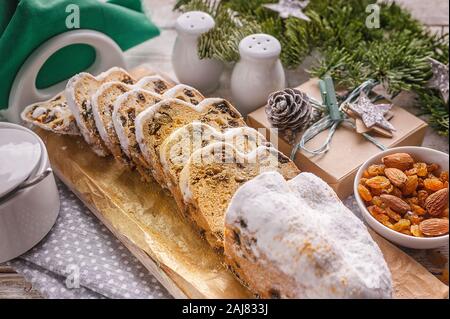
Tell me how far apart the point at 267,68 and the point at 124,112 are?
48 cm

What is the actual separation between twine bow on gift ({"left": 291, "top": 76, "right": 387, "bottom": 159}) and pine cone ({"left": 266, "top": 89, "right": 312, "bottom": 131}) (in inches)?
1.8

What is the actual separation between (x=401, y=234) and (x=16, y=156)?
3.30 feet

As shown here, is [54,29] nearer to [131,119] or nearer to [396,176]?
[131,119]

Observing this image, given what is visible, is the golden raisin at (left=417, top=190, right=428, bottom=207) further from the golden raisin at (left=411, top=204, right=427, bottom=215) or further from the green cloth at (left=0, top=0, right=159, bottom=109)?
the green cloth at (left=0, top=0, right=159, bottom=109)

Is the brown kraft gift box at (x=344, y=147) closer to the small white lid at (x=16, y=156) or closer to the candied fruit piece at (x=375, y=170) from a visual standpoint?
the candied fruit piece at (x=375, y=170)

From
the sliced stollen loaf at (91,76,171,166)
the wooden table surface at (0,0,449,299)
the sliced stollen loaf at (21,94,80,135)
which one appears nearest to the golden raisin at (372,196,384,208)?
the wooden table surface at (0,0,449,299)

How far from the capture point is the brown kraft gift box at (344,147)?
1.57m

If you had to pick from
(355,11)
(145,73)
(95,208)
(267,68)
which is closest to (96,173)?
(95,208)

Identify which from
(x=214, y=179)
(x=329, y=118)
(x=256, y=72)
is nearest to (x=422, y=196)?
(x=329, y=118)

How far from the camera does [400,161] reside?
1.46 meters

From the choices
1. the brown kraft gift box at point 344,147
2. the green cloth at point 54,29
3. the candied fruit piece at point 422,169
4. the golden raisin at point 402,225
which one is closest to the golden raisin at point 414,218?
the golden raisin at point 402,225

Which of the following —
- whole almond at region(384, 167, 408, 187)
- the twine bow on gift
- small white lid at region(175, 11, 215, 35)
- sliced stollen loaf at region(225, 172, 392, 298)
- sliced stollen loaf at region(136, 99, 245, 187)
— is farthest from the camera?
small white lid at region(175, 11, 215, 35)

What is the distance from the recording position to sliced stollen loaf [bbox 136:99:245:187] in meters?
1.53

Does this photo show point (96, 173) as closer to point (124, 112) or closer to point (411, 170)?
point (124, 112)
